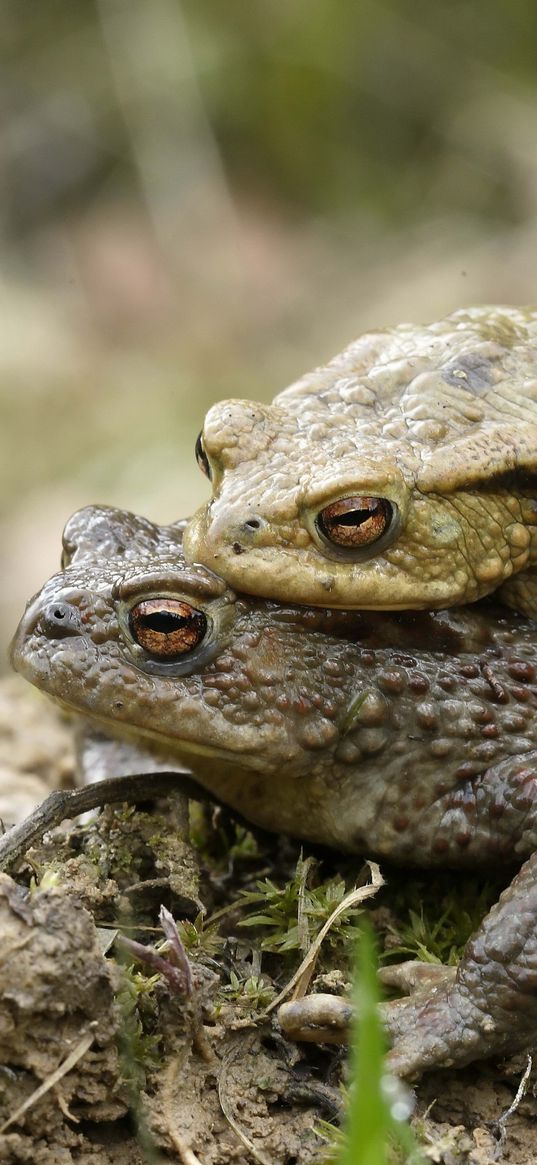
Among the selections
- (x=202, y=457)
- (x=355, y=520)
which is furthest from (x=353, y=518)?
(x=202, y=457)

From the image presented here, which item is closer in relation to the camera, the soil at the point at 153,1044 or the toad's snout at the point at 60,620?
the soil at the point at 153,1044

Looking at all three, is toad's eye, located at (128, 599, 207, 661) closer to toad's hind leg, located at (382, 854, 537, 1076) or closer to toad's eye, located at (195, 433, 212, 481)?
toad's eye, located at (195, 433, 212, 481)

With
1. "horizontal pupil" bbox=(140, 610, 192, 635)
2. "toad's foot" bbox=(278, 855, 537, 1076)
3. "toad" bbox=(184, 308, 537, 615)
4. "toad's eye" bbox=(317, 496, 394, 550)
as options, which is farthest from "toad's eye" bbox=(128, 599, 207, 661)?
"toad's foot" bbox=(278, 855, 537, 1076)

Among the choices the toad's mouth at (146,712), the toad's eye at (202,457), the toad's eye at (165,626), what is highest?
the toad's eye at (202,457)

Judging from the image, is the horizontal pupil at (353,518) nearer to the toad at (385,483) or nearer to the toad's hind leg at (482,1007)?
the toad at (385,483)

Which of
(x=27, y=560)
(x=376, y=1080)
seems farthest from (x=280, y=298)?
(x=376, y=1080)

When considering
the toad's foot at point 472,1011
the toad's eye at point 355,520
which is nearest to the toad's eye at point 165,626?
the toad's eye at point 355,520
